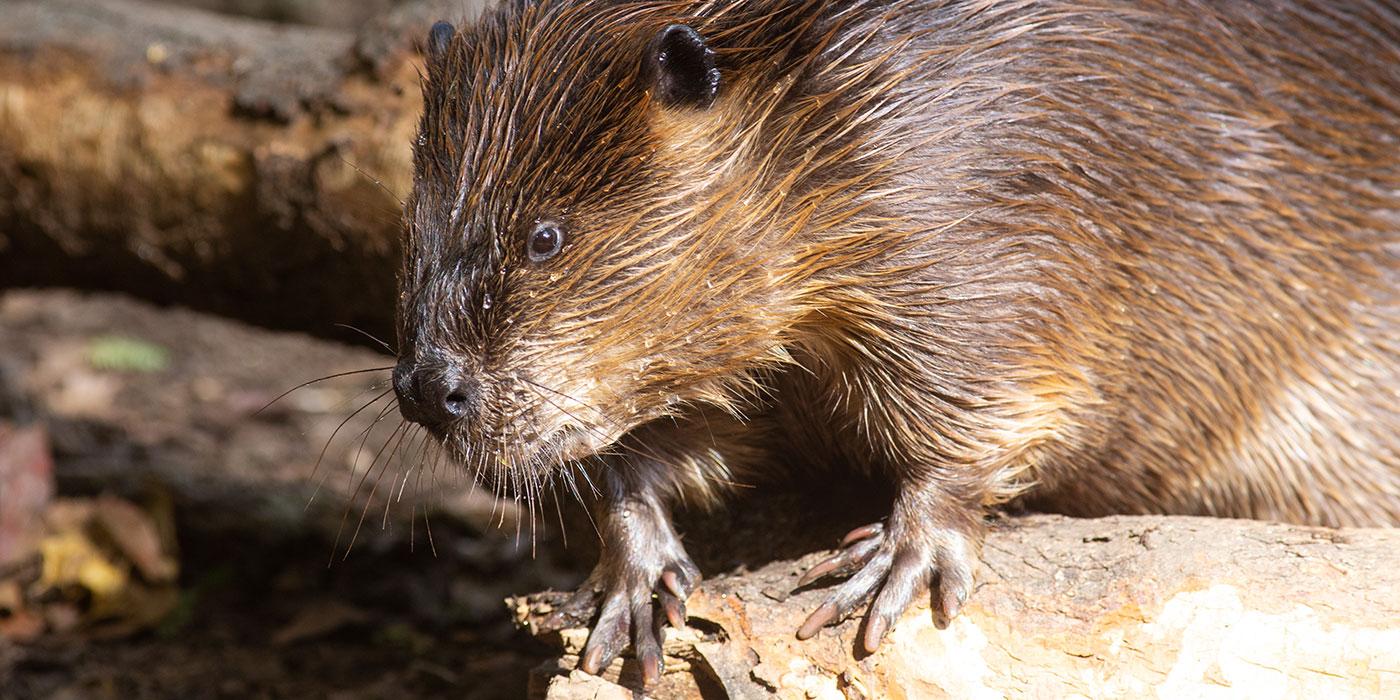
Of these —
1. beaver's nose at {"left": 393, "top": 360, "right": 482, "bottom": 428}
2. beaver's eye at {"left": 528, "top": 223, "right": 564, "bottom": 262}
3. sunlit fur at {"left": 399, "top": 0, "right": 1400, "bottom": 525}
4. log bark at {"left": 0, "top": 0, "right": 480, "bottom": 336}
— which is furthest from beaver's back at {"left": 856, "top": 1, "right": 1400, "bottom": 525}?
log bark at {"left": 0, "top": 0, "right": 480, "bottom": 336}

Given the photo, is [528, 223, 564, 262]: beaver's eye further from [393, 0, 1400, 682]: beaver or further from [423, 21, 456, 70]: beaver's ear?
[423, 21, 456, 70]: beaver's ear

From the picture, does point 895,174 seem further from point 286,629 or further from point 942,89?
point 286,629

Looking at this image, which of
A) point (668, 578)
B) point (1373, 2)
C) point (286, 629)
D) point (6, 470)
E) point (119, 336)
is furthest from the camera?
point (119, 336)

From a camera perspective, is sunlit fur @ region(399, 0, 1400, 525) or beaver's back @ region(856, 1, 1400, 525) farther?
beaver's back @ region(856, 1, 1400, 525)

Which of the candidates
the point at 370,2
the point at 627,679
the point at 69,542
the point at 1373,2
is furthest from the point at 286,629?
the point at 370,2

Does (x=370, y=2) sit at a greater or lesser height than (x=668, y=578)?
greater
